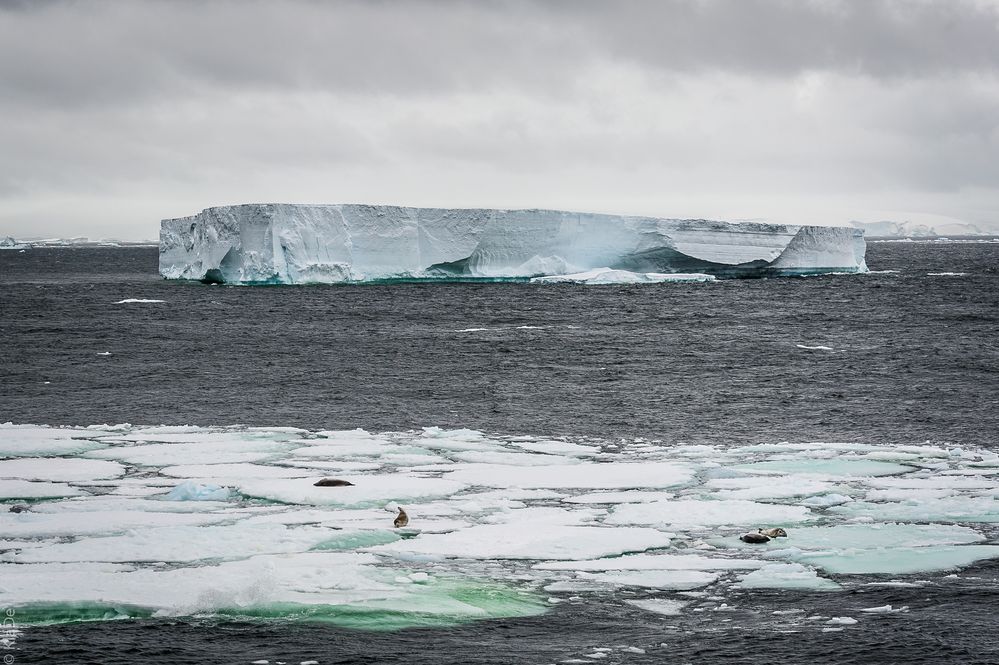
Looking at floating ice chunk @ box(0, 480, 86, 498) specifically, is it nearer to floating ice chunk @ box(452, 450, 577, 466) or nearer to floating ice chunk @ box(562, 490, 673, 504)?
floating ice chunk @ box(452, 450, 577, 466)

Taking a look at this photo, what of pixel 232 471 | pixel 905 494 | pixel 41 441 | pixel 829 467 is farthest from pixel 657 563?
pixel 41 441

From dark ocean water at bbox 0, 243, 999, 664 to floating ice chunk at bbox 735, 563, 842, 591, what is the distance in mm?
147

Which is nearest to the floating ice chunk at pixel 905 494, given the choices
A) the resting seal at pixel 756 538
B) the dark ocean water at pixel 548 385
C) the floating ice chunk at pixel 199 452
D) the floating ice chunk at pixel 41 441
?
the resting seal at pixel 756 538

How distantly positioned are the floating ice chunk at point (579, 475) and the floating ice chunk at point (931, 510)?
154 centimetres

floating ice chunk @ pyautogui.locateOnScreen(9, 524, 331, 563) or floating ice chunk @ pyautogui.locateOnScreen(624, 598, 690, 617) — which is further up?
floating ice chunk @ pyautogui.locateOnScreen(9, 524, 331, 563)

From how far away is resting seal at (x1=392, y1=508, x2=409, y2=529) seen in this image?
25.2 ft

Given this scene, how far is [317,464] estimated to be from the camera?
1012 cm

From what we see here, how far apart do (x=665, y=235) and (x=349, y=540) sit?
105 ft

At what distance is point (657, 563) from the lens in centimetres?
693

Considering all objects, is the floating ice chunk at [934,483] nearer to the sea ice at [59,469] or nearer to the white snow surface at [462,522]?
the white snow surface at [462,522]

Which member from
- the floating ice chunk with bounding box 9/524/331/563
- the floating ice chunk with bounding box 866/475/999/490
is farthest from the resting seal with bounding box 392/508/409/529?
the floating ice chunk with bounding box 866/475/999/490

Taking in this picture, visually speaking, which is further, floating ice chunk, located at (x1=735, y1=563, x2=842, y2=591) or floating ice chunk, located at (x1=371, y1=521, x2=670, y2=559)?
floating ice chunk, located at (x1=371, y1=521, x2=670, y2=559)

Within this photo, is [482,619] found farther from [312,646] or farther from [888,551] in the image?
[888,551]

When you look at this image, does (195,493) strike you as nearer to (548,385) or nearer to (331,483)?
(331,483)
